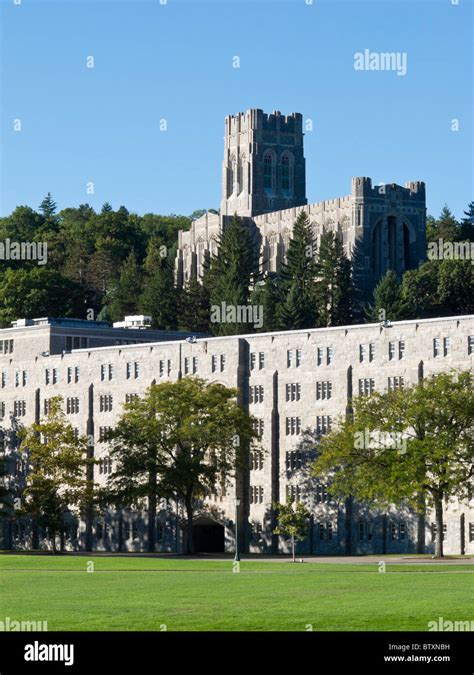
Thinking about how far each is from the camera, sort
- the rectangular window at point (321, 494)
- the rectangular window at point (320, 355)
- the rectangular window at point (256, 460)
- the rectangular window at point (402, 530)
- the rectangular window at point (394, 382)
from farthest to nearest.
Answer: the rectangular window at point (256, 460) < the rectangular window at point (320, 355) < the rectangular window at point (321, 494) < the rectangular window at point (394, 382) < the rectangular window at point (402, 530)

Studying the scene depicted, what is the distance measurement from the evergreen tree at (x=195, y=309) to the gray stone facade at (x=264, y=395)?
39463 mm

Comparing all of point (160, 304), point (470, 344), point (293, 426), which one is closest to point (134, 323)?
point (160, 304)

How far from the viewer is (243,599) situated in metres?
58.5

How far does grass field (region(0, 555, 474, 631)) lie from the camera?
167 ft

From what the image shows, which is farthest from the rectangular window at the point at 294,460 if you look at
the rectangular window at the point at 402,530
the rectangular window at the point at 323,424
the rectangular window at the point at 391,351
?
the rectangular window at the point at 402,530

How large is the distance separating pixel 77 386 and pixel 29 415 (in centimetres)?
609

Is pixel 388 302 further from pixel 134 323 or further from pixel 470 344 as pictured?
pixel 470 344

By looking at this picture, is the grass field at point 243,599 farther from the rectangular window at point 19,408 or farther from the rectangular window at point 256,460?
the rectangular window at point 19,408

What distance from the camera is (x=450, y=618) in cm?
5150

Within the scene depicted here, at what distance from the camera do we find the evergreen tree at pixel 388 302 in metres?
172

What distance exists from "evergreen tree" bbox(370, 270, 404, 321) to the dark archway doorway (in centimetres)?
3764

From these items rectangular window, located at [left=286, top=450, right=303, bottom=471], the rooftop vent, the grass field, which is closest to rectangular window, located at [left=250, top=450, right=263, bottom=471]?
rectangular window, located at [left=286, top=450, right=303, bottom=471]

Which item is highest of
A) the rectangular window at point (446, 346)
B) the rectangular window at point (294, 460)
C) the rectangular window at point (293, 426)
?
the rectangular window at point (446, 346)
